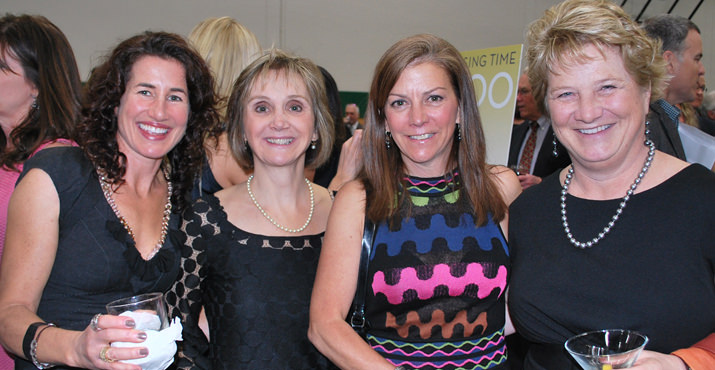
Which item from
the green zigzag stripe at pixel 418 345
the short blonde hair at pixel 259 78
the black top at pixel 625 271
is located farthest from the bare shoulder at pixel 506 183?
the short blonde hair at pixel 259 78

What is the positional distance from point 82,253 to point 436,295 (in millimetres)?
1147

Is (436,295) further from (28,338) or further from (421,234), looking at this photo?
(28,338)

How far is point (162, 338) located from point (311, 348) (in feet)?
2.42

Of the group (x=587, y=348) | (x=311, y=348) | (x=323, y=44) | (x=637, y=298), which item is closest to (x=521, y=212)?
(x=637, y=298)

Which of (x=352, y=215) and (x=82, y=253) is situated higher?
(x=352, y=215)

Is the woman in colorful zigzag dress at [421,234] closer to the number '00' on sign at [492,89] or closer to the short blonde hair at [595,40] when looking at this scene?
the short blonde hair at [595,40]

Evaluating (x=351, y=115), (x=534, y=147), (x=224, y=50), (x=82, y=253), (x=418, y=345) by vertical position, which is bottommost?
(x=351, y=115)

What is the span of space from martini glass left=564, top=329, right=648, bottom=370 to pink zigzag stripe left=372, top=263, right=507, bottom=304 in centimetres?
48

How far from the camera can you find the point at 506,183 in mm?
2162

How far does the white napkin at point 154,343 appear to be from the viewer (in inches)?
54.2

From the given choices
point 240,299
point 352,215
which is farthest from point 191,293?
point 352,215

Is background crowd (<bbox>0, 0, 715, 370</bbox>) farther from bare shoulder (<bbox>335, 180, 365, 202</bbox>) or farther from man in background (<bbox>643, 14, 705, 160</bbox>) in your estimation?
man in background (<bbox>643, 14, 705, 160</bbox>)

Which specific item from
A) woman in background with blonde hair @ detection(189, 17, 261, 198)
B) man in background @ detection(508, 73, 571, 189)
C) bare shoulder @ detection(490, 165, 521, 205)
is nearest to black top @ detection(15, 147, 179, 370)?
woman in background with blonde hair @ detection(189, 17, 261, 198)

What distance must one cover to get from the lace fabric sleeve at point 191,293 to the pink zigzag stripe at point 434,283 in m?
0.64
